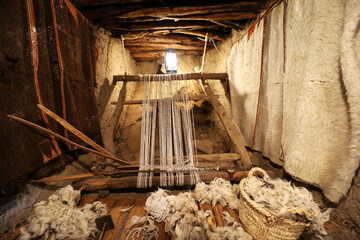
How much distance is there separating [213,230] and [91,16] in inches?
148

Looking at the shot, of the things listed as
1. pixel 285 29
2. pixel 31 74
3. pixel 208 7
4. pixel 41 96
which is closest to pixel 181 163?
pixel 41 96

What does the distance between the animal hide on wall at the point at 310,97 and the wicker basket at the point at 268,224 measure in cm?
66

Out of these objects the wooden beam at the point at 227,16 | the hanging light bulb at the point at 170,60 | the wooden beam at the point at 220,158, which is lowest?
the wooden beam at the point at 220,158

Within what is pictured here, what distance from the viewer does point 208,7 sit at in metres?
2.21

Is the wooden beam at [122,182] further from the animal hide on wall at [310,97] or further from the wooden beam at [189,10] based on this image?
the wooden beam at [189,10]

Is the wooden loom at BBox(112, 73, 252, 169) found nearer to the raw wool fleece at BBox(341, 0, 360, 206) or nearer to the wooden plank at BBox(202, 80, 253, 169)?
the wooden plank at BBox(202, 80, 253, 169)

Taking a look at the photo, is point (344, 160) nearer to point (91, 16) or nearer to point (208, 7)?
point (208, 7)

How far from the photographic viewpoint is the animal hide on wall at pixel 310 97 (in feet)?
3.98

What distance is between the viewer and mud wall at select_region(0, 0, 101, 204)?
3.77 ft

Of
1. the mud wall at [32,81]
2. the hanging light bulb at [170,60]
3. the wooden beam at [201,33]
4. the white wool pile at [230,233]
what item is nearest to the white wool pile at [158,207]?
the white wool pile at [230,233]

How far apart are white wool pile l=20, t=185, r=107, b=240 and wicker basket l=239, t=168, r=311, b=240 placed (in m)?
1.58

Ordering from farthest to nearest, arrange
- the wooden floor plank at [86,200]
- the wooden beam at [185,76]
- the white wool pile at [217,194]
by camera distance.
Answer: the wooden beam at [185,76]
the wooden floor plank at [86,200]
the white wool pile at [217,194]

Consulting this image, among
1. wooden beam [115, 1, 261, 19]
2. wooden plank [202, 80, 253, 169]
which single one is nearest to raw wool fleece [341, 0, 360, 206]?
wooden plank [202, 80, 253, 169]

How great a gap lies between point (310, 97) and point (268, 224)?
1.32 metres
